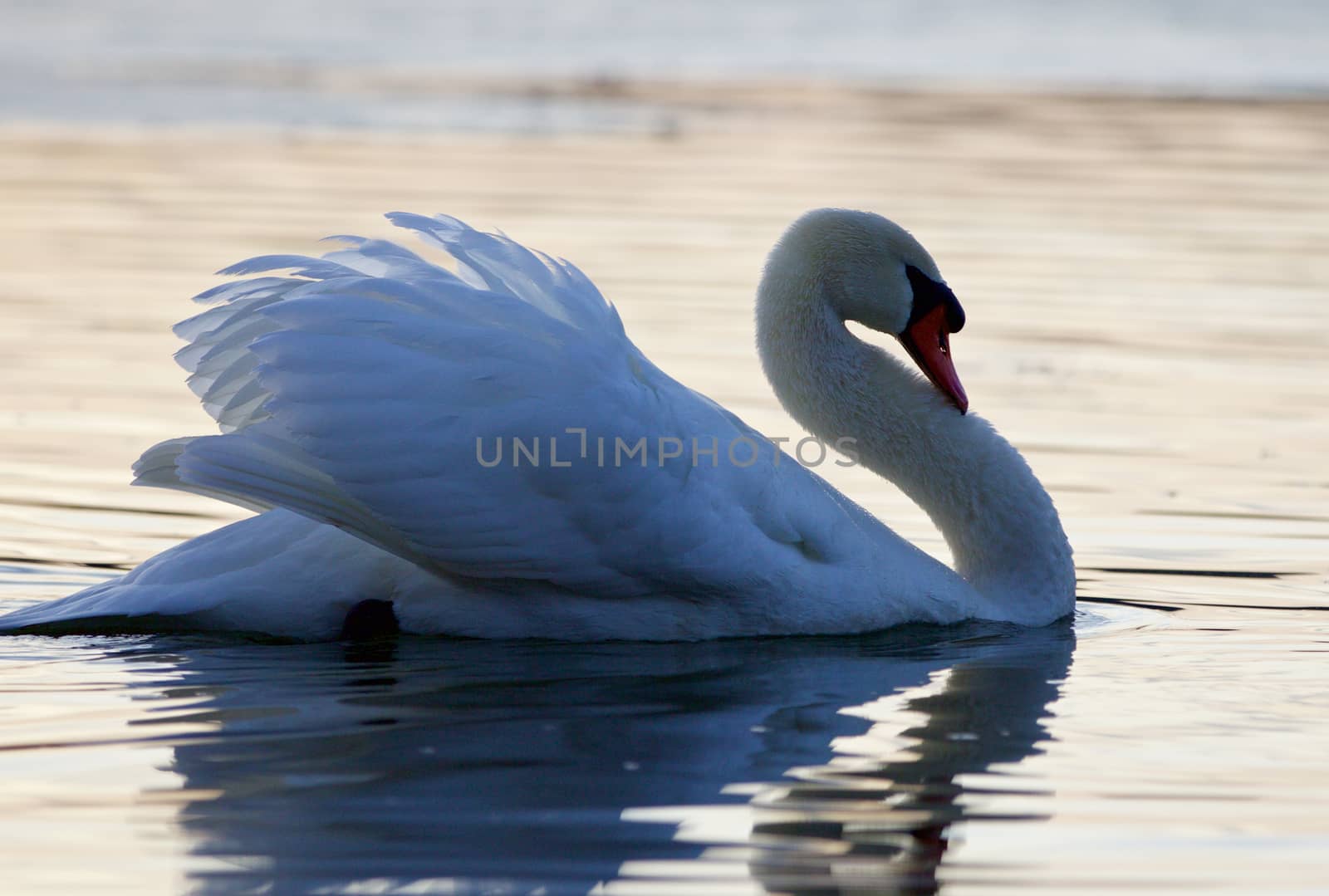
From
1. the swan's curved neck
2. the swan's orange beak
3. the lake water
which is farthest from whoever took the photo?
the swan's orange beak

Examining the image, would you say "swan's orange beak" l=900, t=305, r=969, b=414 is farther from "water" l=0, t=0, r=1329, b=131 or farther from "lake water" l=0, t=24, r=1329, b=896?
"water" l=0, t=0, r=1329, b=131

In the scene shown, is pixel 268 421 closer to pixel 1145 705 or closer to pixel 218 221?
pixel 1145 705

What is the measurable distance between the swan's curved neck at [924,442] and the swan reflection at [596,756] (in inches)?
10.7

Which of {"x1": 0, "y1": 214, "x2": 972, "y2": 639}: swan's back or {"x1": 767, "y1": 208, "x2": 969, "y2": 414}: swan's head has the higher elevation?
{"x1": 767, "y1": 208, "x2": 969, "y2": 414}: swan's head

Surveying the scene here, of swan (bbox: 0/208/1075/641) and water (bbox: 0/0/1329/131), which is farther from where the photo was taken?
water (bbox: 0/0/1329/131)

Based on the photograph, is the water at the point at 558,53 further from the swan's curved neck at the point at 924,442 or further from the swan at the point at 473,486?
the swan at the point at 473,486

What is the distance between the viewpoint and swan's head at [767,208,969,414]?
695cm

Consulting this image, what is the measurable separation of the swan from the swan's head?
27.3 inches

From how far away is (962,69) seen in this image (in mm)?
25609

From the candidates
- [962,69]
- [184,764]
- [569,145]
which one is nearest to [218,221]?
[569,145]

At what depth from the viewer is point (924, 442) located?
278 inches

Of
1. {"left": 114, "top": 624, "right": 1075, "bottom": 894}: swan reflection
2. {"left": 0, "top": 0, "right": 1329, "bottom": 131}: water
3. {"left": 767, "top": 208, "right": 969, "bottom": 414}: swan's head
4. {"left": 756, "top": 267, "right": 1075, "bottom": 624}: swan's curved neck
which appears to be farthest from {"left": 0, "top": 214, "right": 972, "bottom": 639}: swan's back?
{"left": 0, "top": 0, "right": 1329, "bottom": 131}: water

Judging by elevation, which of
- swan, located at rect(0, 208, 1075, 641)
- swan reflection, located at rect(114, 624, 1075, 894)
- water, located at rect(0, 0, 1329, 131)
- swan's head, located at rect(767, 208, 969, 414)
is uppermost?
water, located at rect(0, 0, 1329, 131)

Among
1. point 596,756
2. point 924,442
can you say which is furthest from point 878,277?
point 596,756
